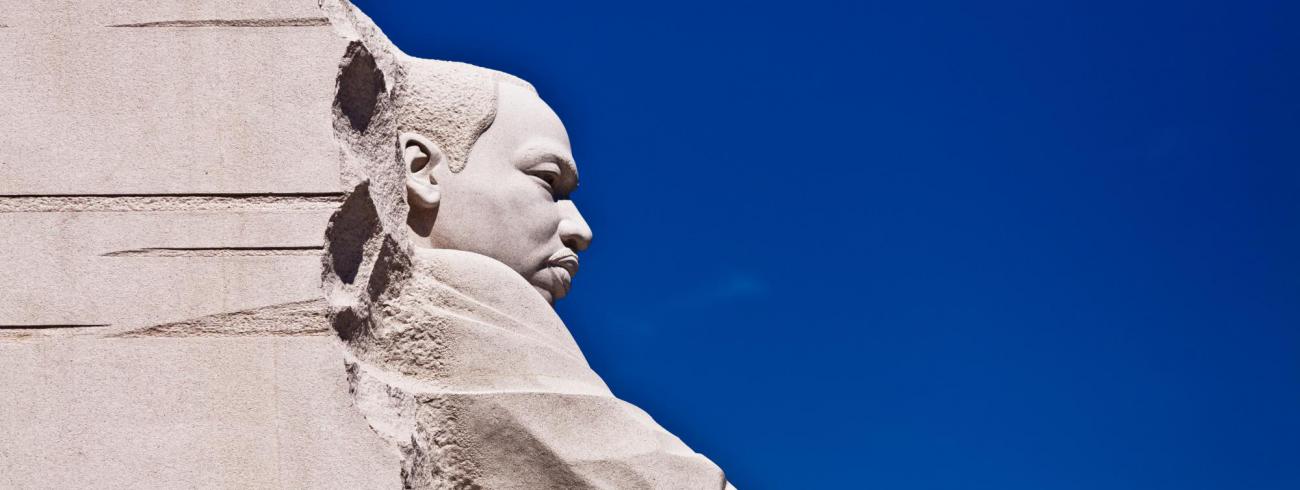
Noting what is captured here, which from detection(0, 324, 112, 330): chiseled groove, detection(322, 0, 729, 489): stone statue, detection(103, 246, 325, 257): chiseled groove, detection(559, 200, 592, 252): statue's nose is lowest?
detection(0, 324, 112, 330): chiseled groove

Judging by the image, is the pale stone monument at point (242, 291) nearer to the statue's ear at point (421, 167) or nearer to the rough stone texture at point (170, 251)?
the rough stone texture at point (170, 251)

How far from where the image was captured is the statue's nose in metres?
5.86

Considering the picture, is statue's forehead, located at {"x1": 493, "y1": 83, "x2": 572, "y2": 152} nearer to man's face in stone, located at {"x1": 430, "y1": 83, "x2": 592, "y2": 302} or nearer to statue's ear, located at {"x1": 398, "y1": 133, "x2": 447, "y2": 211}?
man's face in stone, located at {"x1": 430, "y1": 83, "x2": 592, "y2": 302}

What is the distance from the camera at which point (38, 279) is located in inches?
168

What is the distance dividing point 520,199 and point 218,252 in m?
1.49

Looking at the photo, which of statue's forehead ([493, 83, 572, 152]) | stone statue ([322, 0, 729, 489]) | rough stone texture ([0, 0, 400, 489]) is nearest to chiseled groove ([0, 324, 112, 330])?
rough stone texture ([0, 0, 400, 489])

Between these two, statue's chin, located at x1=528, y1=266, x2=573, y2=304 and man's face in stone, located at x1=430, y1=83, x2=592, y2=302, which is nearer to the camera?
man's face in stone, located at x1=430, y1=83, x2=592, y2=302

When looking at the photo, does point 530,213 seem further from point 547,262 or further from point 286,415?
point 286,415

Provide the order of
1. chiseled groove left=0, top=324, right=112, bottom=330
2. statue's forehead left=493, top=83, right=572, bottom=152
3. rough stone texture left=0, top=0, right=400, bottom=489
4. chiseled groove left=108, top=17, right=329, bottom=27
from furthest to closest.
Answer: statue's forehead left=493, top=83, right=572, bottom=152
chiseled groove left=108, top=17, right=329, bottom=27
chiseled groove left=0, top=324, right=112, bottom=330
rough stone texture left=0, top=0, right=400, bottom=489

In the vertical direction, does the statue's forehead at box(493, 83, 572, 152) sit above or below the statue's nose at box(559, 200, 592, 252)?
above

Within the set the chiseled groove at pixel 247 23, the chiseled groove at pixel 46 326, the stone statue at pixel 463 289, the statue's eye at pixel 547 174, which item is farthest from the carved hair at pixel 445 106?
the chiseled groove at pixel 46 326

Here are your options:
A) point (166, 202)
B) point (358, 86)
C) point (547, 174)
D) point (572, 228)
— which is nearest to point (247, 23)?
point (358, 86)

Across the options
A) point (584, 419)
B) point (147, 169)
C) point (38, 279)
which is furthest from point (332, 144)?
point (584, 419)

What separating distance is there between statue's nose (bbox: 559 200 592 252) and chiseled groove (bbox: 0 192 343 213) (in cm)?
156
